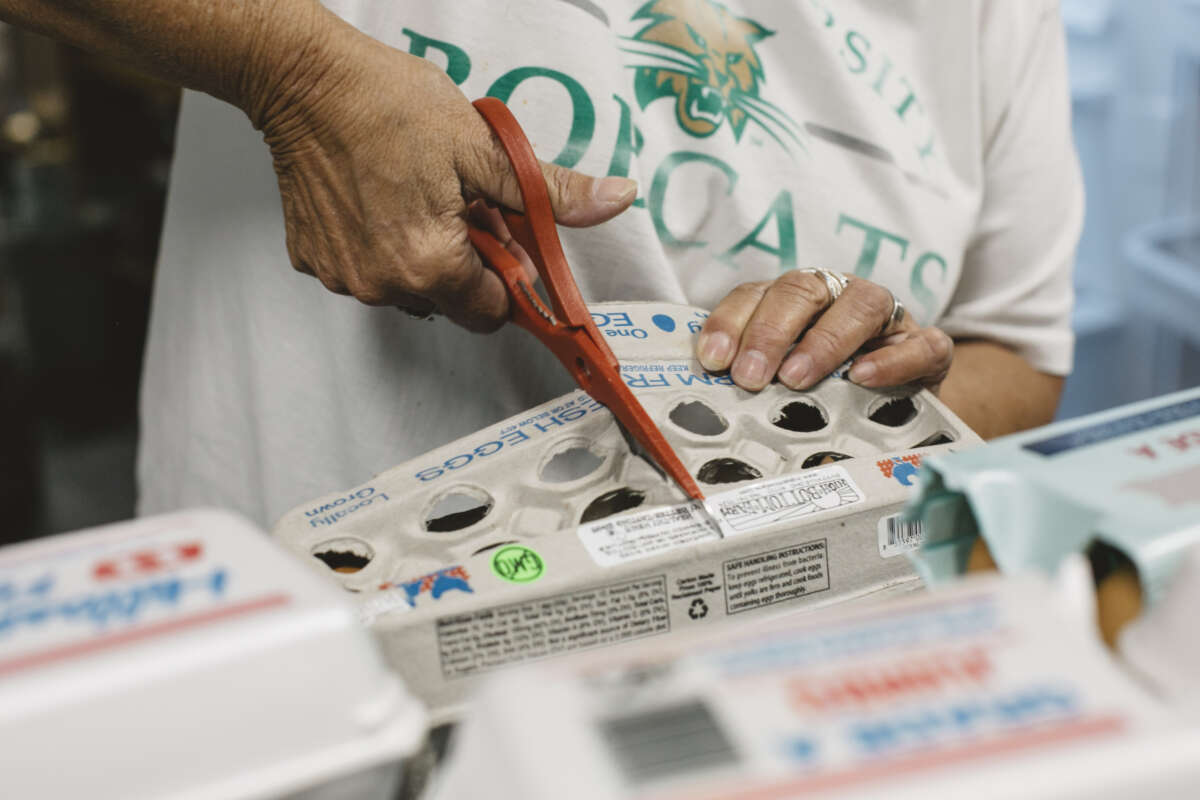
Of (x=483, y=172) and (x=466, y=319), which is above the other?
(x=483, y=172)

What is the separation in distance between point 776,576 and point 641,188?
39 cm

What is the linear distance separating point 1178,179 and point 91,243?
95.1 inches

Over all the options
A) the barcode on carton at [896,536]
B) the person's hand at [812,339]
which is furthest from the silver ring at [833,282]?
the barcode on carton at [896,536]

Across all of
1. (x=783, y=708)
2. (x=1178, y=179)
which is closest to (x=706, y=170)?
(x=783, y=708)

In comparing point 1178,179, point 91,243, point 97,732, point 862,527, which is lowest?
point 91,243

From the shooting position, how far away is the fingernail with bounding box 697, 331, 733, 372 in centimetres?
67

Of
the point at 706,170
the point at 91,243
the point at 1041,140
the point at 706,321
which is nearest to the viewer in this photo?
the point at 706,321

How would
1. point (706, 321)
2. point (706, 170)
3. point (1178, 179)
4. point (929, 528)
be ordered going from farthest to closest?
1. point (1178, 179)
2. point (706, 170)
3. point (706, 321)
4. point (929, 528)

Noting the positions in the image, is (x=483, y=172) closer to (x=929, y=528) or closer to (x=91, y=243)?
(x=929, y=528)

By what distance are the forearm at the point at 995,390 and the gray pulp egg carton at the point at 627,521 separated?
0.32 meters

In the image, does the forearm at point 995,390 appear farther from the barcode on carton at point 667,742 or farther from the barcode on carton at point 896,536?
the barcode on carton at point 667,742

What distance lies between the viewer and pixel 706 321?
0.71 metres

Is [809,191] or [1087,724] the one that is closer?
[1087,724]

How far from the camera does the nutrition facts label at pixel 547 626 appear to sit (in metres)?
0.47
